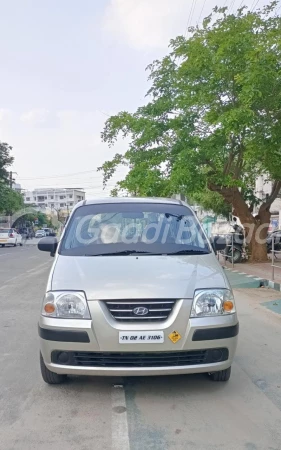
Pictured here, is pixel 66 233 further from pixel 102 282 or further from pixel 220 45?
pixel 220 45

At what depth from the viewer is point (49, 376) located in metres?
4.09

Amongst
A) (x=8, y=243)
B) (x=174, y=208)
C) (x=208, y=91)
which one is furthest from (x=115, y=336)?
(x=8, y=243)

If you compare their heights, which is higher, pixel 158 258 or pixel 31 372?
pixel 158 258

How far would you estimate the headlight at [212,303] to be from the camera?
3.65 meters

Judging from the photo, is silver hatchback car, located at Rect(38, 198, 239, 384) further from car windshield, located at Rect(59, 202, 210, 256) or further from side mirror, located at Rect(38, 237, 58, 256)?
side mirror, located at Rect(38, 237, 58, 256)

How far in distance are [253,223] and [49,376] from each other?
522 inches

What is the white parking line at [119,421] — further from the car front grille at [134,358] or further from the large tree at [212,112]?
the large tree at [212,112]

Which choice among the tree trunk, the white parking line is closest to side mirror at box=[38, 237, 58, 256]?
the white parking line

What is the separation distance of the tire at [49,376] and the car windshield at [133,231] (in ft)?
3.63

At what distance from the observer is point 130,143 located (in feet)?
50.4

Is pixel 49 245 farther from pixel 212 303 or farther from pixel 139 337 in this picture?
pixel 212 303

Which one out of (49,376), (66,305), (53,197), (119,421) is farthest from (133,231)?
(53,197)

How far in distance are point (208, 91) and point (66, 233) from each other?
995 centimetres

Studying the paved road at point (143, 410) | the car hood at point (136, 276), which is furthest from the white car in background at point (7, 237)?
the car hood at point (136, 276)
